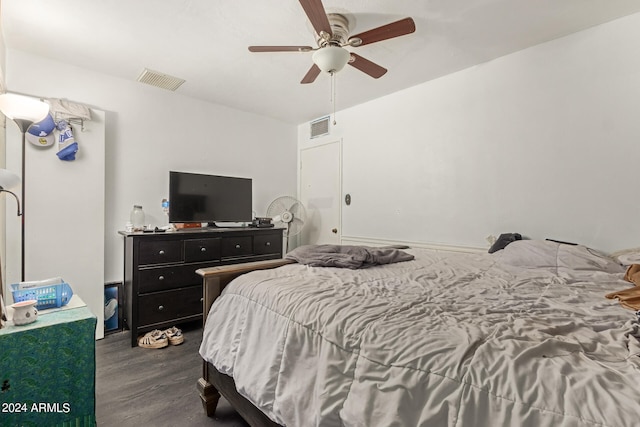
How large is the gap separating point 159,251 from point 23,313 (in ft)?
4.77

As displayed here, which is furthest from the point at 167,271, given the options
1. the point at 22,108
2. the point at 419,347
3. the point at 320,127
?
the point at 320,127

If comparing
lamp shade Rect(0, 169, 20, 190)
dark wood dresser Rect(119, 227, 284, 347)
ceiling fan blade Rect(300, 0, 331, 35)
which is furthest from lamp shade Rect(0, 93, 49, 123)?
ceiling fan blade Rect(300, 0, 331, 35)

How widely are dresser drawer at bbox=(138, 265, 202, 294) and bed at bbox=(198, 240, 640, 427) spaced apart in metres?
1.34

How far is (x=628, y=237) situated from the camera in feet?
6.73

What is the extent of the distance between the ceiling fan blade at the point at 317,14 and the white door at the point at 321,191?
2.24 m

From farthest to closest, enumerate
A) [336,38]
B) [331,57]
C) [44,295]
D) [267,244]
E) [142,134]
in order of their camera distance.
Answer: [267,244], [142,134], [336,38], [331,57], [44,295]

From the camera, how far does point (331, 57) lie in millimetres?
1949

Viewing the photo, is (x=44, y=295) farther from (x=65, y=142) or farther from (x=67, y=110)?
(x=67, y=110)

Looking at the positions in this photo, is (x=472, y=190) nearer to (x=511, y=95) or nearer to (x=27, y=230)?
(x=511, y=95)

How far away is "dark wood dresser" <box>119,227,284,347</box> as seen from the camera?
8.52 ft

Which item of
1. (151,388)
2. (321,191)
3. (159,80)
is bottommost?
(151,388)

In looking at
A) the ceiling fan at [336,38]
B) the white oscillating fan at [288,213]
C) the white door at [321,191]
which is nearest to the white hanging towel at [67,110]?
the ceiling fan at [336,38]

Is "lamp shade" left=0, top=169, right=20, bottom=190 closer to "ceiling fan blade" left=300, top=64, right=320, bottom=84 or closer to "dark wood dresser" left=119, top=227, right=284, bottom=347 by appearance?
"dark wood dresser" left=119, top=227, right=284, bottom=347

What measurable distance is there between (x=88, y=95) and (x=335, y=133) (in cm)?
271
